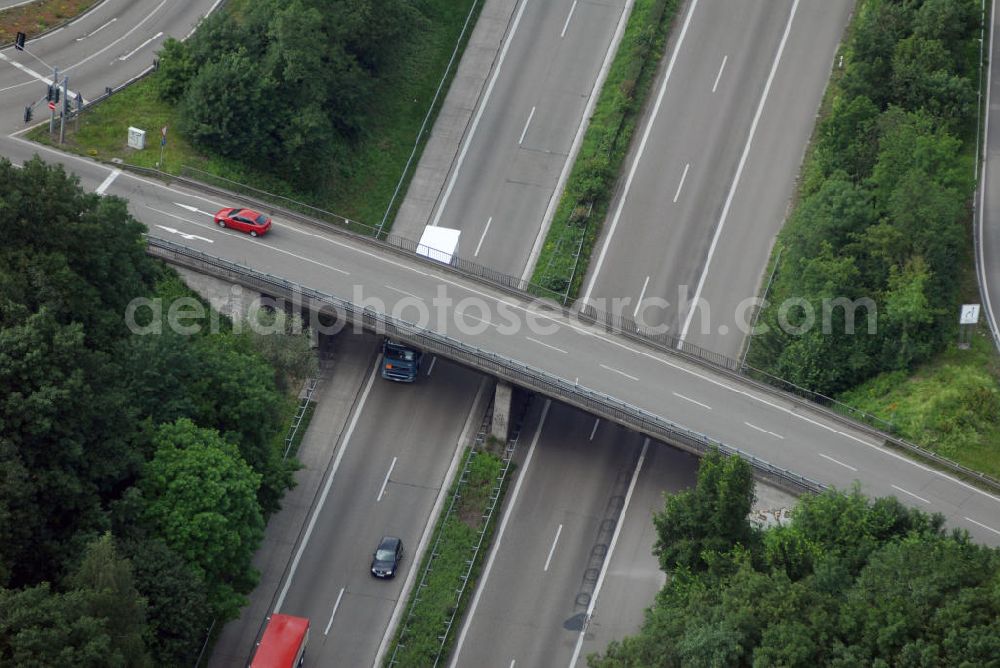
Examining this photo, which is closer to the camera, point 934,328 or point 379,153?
point 934,328

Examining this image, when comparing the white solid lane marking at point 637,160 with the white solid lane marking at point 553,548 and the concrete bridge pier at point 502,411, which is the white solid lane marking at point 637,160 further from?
the white solid lane marking at point 553,548

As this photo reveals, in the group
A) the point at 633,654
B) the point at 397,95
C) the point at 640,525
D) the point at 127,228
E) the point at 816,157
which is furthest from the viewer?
the point at 397,95

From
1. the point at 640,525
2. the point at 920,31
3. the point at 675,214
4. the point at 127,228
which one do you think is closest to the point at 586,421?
the point at 640,525

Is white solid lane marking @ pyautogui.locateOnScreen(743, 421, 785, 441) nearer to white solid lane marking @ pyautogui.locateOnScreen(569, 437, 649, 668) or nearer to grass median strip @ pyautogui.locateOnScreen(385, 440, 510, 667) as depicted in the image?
white solid lane marking @ pyautogui.locateOnScreen(569, 437, 649, 668)

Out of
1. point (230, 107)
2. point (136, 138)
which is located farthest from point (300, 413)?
point (136, 138)

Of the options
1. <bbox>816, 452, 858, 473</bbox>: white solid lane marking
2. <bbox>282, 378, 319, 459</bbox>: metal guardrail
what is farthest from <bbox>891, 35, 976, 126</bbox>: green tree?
<bbox>282, 378, 319, 459</bbox>: metal guardrail

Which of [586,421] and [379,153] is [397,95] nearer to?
[379,153]
